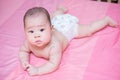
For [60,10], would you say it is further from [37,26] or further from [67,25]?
[37,26]

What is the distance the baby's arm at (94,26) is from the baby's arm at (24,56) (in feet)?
1.07

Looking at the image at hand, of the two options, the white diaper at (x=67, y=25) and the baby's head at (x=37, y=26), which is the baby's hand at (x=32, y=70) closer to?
the baby's head at (x=37, y=26)

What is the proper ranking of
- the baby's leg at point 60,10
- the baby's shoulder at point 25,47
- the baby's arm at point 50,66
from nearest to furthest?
the baby's arm at point 50,66 < the baby's shoulder at point 25,47 < the baby's leg at point 60,10

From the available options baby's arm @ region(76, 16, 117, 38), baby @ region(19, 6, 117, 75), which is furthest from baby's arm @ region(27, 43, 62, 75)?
baby's arm @ region(76, 16, 117, 38)

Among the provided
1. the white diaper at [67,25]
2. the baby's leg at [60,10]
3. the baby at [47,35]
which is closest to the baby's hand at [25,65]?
the baby at [47,35]

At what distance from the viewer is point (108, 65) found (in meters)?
1.15

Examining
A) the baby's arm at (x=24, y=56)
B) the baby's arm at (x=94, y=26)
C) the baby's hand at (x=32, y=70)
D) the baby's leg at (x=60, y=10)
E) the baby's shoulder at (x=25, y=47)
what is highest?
the baby's leg at (x=60, y=10)

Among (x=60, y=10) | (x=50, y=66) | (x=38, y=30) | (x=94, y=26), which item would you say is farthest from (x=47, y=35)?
(x=60, y=10)

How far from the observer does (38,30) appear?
3.74ft

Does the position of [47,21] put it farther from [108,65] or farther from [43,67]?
[108,65]

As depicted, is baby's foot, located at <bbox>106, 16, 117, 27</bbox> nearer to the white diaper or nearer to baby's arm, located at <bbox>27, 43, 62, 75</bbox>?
the white diaper

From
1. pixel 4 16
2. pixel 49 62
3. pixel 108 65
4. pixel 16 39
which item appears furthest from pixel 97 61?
pixel 4 16

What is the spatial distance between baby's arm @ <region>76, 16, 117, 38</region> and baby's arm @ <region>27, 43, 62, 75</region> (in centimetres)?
25

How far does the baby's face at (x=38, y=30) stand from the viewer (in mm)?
1127
